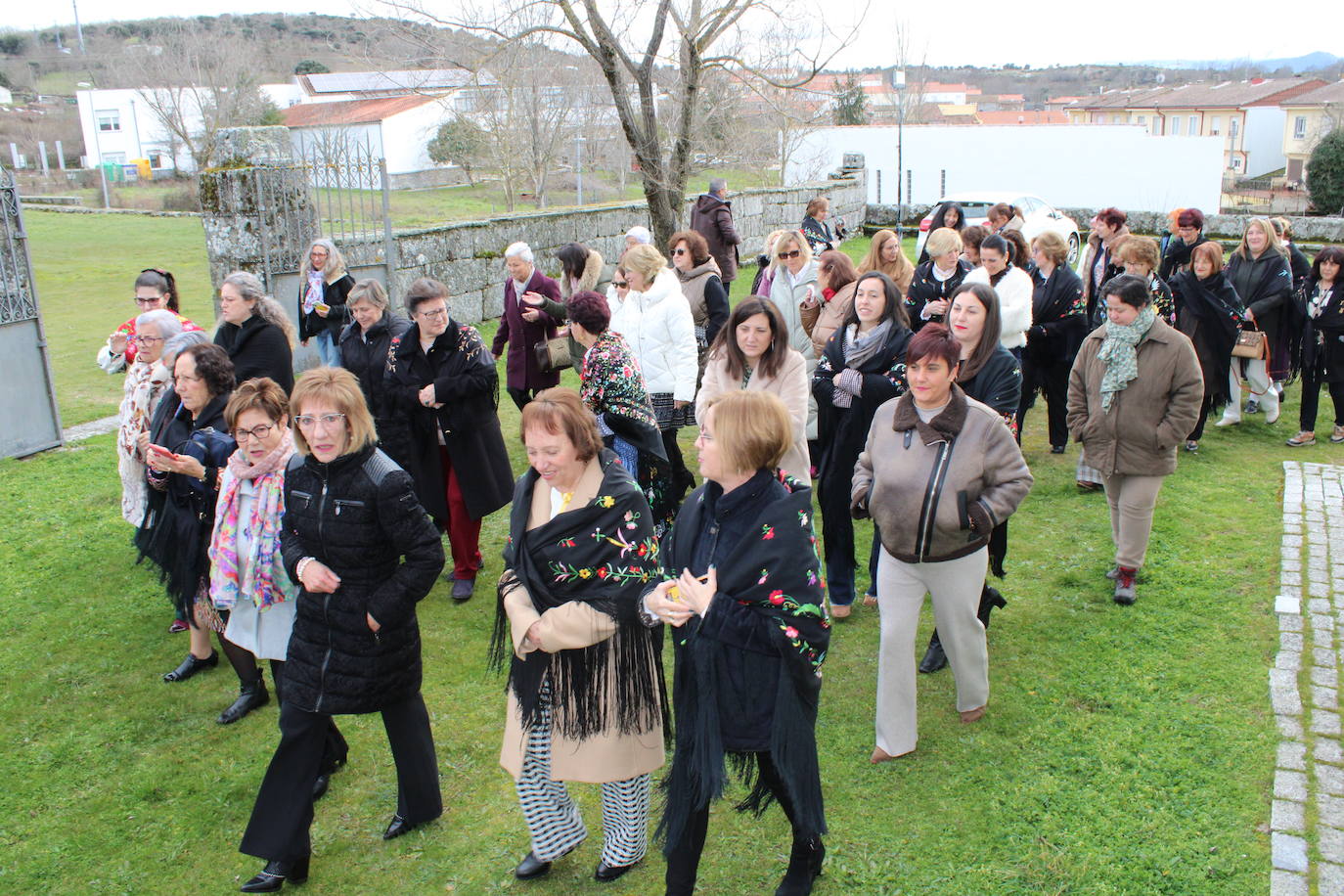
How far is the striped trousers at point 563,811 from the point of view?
3582mm

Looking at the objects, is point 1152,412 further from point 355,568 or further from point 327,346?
point 327,346

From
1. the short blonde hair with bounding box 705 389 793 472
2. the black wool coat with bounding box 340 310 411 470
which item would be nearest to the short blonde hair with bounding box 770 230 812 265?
the black wool coat with bounding box 340 310 411 470

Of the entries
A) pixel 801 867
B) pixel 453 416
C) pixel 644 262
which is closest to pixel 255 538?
pixel 453 416

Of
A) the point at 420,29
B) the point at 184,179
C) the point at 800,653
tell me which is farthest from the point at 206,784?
the point at 184,179

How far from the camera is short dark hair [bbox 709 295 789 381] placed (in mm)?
5157

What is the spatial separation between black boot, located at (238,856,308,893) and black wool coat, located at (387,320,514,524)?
2.57 meters

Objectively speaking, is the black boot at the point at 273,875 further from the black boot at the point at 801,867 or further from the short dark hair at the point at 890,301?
the short dark hair at the point at 890,301

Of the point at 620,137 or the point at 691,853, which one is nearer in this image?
the point at 691,853

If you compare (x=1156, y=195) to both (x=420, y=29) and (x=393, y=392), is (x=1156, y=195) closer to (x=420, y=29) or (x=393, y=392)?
(x=420, y=29)

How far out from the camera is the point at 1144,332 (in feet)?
18.2

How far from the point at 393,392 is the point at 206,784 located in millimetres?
2363

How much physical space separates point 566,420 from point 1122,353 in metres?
3.62

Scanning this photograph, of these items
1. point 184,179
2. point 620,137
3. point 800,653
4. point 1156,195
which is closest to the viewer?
point 800,653

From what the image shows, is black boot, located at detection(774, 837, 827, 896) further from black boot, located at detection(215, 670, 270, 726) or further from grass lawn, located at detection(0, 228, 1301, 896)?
black boot, located at detection(215, 670, 270, 726)
